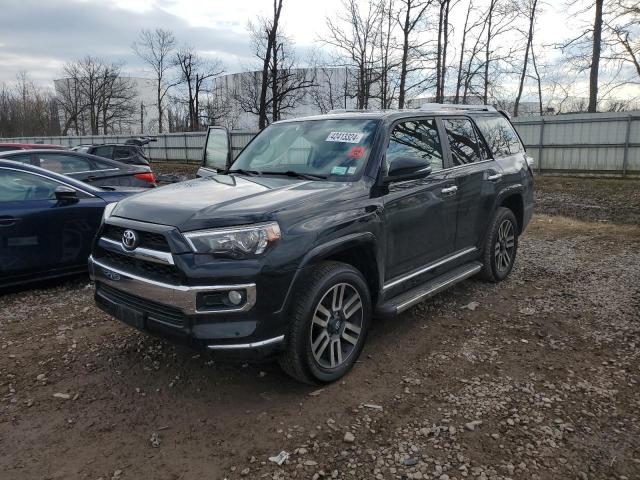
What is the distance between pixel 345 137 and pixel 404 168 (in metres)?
0.65

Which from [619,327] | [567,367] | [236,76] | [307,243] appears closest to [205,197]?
[307,243]

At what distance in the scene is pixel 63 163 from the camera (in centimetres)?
795

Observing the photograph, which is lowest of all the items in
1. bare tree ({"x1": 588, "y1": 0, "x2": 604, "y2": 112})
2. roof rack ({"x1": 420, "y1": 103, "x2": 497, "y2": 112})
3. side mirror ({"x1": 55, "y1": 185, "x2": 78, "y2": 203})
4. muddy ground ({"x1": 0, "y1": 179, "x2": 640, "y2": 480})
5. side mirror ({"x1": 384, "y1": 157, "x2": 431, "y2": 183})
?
muddy ground ({"x1": 0, "y1": 179, "x2": 640, "y2": 480})

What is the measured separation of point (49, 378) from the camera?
3674 millimetres

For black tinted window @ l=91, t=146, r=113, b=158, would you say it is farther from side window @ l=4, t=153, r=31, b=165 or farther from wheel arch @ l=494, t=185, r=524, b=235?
wheel arch @ l=494, t=185, r=524, b=235

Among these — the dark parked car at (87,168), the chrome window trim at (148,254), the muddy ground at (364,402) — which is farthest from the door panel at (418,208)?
the dark parked car at (87,168)

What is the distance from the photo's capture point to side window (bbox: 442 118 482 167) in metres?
4.79

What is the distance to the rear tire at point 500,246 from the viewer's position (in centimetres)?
532

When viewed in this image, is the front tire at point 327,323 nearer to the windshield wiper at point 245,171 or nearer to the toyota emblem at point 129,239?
the toyota emblem at point 129,239

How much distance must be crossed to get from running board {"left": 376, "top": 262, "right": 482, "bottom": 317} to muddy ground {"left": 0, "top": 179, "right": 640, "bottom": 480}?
385mm

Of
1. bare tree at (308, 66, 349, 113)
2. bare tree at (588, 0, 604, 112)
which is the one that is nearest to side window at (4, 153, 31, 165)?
bare tree at (588, 0, 604, 112)

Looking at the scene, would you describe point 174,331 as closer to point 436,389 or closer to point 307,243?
point 307,243

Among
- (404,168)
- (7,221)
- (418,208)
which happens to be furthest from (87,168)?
(404,168)

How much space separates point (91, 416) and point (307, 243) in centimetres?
177
